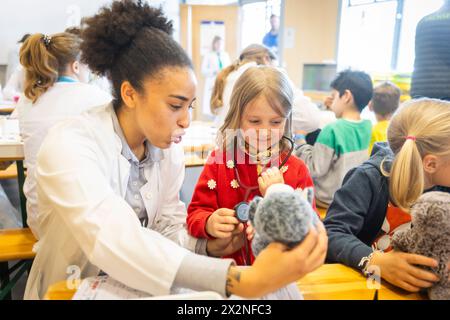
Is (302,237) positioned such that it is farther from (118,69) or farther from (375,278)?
(118,69)

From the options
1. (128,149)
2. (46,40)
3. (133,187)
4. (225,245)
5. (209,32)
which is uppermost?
(209,32)

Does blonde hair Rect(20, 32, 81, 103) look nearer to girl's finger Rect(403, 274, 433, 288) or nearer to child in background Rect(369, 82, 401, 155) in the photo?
girl's finger Rect(403, 274, 433, 288)

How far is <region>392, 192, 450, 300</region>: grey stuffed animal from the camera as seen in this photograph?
2.23ft

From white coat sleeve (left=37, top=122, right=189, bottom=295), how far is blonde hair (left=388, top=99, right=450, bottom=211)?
59cm

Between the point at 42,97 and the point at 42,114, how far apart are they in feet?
0.28

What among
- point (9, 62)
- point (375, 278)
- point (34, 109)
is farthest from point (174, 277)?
point (9, 62)

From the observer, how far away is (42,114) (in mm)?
1632

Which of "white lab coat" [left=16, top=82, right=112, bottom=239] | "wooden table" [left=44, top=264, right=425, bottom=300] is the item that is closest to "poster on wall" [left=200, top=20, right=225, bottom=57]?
"white lab coat" [left=16, top=82, right=112, bottom=239]

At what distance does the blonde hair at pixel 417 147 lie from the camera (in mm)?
914

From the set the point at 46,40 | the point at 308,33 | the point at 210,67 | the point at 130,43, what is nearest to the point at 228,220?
the point at 130,43

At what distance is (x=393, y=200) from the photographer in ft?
3.18

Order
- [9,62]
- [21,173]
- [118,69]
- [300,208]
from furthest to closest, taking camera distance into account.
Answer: [9,62] < [21,173] < [118,69] < [300,208]

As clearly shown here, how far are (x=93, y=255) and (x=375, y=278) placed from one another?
56 centimetres

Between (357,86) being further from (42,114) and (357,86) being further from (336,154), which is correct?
(42,114)
